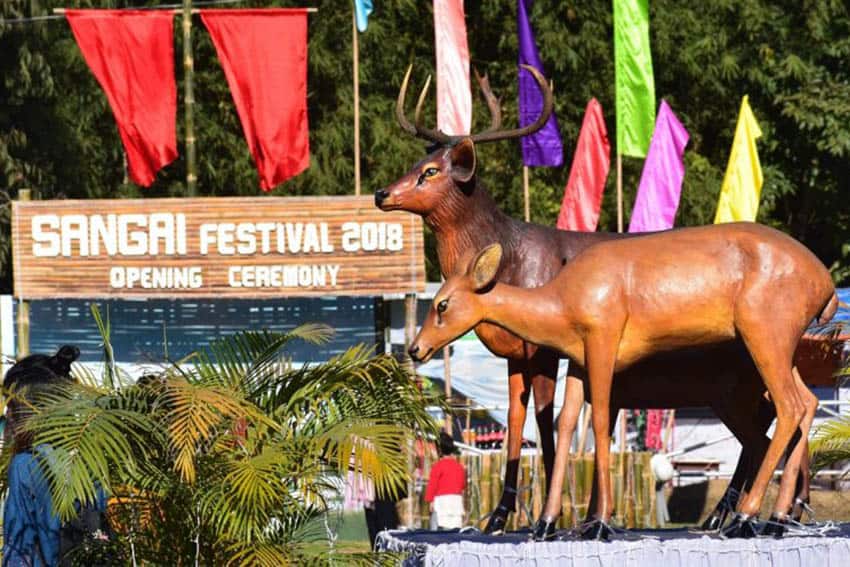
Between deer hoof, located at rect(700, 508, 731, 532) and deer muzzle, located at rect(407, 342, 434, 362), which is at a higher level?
deer muzzle, located at rect(407, 342, 434, 362)

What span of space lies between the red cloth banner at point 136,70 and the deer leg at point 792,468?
1559cm

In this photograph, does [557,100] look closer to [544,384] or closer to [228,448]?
[228,448]

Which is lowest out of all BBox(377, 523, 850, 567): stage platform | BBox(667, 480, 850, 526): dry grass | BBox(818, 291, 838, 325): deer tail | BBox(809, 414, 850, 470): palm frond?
BBox(667, 480, 850, 526): dry grass

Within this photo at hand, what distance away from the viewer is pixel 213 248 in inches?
912

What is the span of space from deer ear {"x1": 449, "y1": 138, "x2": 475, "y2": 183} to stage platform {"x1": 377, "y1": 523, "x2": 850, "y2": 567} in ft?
6.81

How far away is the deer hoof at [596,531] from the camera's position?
884 cm

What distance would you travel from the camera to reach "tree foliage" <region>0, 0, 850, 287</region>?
32.3 meters

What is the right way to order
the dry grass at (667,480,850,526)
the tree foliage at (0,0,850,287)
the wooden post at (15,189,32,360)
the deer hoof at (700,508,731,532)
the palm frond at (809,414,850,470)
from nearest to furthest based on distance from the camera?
the deer hoof at (700,508,731,532), the palm frond at (809,414,850,470), the wooden post at (15,189,32,360), the dry grass at (667,480,850,526), the tree foliage at (0,0,850,287)

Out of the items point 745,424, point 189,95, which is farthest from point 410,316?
point 745,424

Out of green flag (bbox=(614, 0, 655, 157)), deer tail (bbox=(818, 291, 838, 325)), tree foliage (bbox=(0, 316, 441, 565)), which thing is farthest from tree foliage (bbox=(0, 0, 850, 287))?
deer tail (bbox=(818, 291, 838, 325))

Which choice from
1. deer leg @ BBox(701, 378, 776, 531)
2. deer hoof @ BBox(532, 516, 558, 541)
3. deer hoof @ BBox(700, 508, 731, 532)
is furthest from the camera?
deer hoof @ BBox(700, 508, 731, 532)

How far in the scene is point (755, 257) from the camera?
29.6 ft

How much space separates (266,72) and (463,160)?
14.0 metres

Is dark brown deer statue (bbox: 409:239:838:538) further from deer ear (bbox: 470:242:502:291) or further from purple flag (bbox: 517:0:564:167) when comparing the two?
purple flag (bbox: 517:0:564:167)
